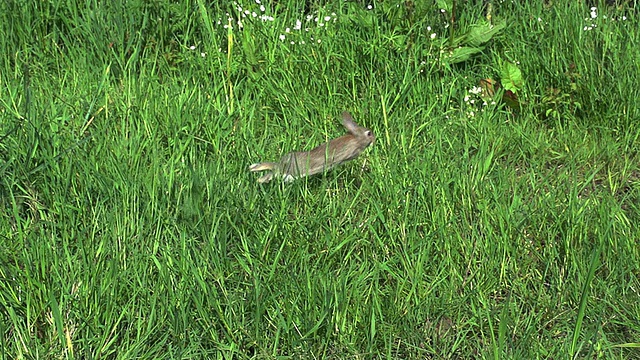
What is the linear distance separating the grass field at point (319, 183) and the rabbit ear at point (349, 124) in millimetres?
145

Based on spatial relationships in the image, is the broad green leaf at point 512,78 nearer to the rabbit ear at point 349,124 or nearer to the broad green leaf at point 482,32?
the broad green leaf at point 482,32

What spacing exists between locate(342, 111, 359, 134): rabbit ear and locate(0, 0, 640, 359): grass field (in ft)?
0.48

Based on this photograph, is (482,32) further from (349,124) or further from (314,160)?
(314,160)

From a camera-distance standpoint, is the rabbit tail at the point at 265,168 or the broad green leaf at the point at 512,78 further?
the broad green leaf at the point at 512,78

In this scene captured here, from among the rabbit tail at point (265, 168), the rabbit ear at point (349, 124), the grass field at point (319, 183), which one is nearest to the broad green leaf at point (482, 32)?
the grass field at point (319, 183)

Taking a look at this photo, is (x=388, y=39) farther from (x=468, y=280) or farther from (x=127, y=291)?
(x=127, y=291)

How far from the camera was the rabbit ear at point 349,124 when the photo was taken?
12.2 feet

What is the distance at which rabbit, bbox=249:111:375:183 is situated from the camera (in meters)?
3.43

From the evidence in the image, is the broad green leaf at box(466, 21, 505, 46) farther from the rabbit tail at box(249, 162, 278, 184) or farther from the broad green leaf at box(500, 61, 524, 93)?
the rabbit tail at box(249, 162, 278, 184)

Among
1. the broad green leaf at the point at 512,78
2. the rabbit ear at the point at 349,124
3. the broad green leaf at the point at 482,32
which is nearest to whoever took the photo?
the rabbit ear at the point at 349,124

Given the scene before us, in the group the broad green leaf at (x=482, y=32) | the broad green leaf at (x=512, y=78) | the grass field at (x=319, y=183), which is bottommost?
the grass field at (x=319, y=183)

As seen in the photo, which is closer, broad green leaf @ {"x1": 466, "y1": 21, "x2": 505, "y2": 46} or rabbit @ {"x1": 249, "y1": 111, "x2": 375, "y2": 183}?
rabbit @ {"x1": 249, "y1": 111, "x2": 375, "y2": 183}

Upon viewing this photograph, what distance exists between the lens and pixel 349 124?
376 cm

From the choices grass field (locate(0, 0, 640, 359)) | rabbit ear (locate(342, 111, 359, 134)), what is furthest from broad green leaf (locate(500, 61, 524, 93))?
rabbit ear (locate(342, 111, 359, 134))
